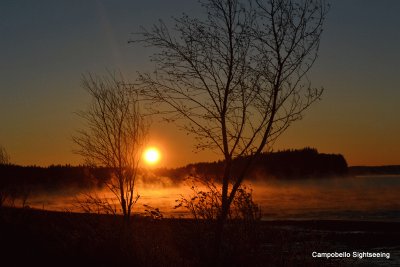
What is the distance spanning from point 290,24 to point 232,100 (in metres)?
2.02

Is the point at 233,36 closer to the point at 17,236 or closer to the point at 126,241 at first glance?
the point at 126,241

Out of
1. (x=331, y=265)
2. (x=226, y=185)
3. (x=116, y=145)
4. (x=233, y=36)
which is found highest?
(x=233, y=36)

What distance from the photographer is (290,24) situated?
12.8 m

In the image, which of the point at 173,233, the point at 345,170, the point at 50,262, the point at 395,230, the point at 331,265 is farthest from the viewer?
the point at 345,170

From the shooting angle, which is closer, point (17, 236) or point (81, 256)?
point (81, 256)

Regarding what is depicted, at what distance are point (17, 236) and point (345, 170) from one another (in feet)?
402

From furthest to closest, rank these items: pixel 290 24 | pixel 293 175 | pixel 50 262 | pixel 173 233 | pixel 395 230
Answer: pixel 293 175 < pixel 395 230 < pixel 173 233 < pixel 50 262 < pixel 290 24

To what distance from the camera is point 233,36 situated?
13.0 meters

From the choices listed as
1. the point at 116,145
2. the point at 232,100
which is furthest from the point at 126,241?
the point at 232,100

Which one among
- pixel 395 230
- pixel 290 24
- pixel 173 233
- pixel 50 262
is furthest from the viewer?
pixel 395 230

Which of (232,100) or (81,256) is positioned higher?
(232,100)

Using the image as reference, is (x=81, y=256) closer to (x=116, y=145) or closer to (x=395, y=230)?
(x=116, y=145)

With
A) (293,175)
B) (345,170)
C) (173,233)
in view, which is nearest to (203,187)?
(173,233)

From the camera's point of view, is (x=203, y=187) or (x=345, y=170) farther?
(x=345, y=170)
